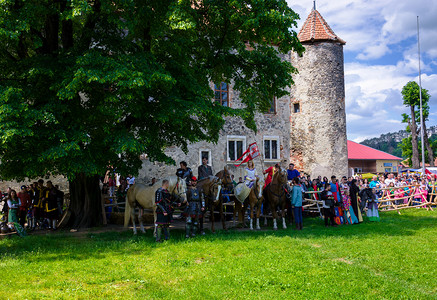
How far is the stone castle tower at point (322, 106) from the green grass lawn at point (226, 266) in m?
18.1

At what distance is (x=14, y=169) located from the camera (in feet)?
43.4

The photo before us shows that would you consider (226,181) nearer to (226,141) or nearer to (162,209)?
(162,209)

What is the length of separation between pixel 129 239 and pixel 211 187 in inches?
129

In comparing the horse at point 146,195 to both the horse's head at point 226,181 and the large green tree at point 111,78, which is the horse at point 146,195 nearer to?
the large green tree at point 111,78

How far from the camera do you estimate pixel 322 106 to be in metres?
30.8

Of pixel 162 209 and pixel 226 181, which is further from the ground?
pixel 226 181

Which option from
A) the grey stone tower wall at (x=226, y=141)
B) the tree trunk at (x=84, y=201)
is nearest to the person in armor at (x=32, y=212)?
the tree trunk at (x=84, y=201)

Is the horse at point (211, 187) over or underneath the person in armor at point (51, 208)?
over

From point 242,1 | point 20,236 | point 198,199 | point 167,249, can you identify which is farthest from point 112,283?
point 242,1

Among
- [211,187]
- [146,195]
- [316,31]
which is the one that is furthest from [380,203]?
[316,31]

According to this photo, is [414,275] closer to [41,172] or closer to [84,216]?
[41,172]

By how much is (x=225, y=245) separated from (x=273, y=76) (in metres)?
8.22

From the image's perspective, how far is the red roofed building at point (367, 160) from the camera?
57281 millimetres

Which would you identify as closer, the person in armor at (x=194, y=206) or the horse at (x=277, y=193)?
the person in armor at (x=194, y=206)
